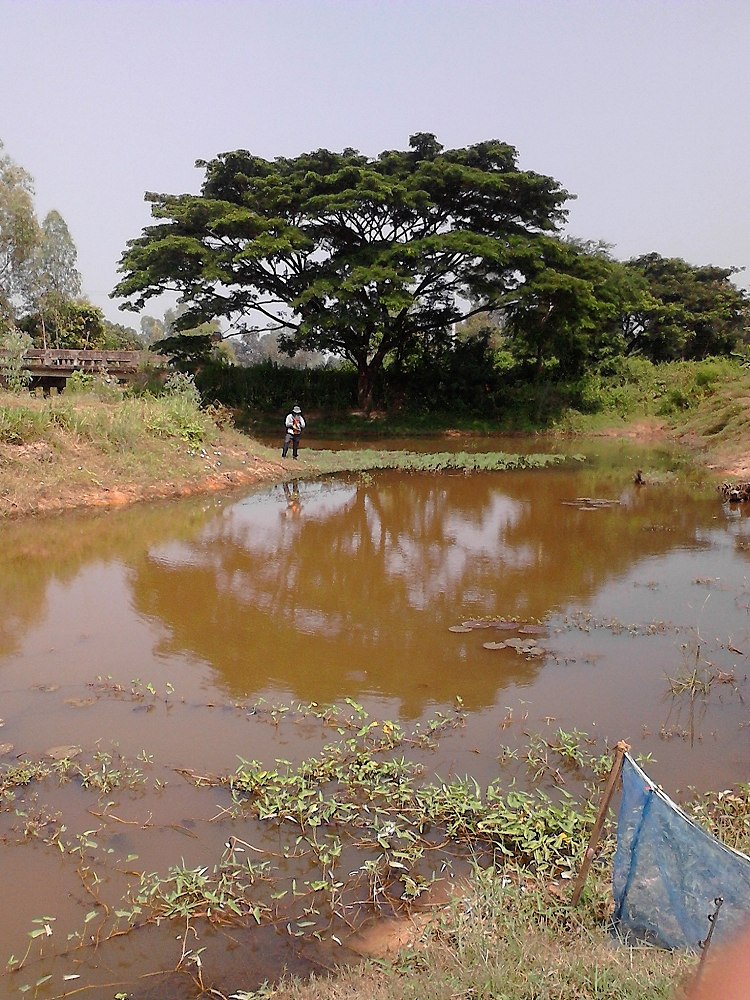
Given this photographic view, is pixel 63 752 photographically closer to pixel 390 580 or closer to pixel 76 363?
pixel 390 580

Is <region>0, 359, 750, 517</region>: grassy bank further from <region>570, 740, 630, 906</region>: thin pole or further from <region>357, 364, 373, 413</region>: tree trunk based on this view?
<region>570, 740, 630, 906</region>: thin pole

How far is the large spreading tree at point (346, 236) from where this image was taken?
76.3ft

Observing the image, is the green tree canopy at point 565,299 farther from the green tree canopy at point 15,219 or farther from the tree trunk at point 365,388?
the green tree canopy at point 15,219

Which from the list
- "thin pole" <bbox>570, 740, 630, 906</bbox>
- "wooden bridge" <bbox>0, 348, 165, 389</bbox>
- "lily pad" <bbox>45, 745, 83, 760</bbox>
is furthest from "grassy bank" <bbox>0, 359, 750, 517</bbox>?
"thin pole" <bbox>570, 740, 630, 906</bbox>

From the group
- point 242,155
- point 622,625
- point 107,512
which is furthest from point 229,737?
point 242,155

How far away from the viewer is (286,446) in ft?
59.3

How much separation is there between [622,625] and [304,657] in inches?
119

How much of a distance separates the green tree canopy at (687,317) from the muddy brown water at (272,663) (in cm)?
2358

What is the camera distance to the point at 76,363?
79.9ft

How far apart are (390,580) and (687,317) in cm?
2954

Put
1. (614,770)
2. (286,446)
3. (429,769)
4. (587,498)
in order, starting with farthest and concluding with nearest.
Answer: (286,446) → (587,498) → (429,769) → (614,770)

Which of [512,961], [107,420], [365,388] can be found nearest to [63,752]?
[512,961]

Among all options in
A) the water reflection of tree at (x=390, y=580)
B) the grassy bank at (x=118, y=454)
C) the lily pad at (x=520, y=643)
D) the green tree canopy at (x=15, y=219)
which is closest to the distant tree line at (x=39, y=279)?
the green tree canopy at (x=15, y=219)

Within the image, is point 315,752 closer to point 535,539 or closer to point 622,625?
point 622,625
